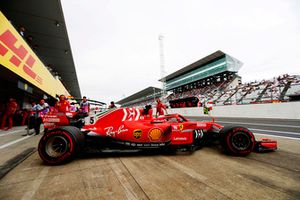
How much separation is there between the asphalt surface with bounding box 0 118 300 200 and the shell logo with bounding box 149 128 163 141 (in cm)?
35

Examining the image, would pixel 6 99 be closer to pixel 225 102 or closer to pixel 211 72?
pixel 225 102

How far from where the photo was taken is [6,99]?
11.3m

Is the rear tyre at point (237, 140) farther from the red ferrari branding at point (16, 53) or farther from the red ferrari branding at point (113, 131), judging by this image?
the red ferrari branding at point (16, 53)

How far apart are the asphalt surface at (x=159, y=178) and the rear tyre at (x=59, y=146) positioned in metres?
0.13

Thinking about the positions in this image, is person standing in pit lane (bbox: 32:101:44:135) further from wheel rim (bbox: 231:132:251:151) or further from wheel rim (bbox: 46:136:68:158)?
wheel rim (bbox: 231:132:251:151)

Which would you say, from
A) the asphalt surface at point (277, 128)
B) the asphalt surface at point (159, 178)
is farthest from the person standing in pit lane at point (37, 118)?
the asphalt surface at point (277, 128)

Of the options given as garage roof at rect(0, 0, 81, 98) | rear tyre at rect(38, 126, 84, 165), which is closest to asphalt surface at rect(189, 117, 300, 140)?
rear tyre at rect(38, 126, 84, 165)

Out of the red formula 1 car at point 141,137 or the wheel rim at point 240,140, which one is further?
the wheel rim at point 240,140

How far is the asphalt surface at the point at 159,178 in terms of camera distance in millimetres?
1514

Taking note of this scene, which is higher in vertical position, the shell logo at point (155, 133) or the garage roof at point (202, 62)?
the garage roof at point (202, 62)

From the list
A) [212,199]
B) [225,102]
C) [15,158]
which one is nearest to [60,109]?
[15,158]

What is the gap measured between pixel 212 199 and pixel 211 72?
40449 mm

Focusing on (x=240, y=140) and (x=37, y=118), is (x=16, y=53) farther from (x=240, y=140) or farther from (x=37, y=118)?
(x=240, y=140)

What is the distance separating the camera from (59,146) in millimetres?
2609
